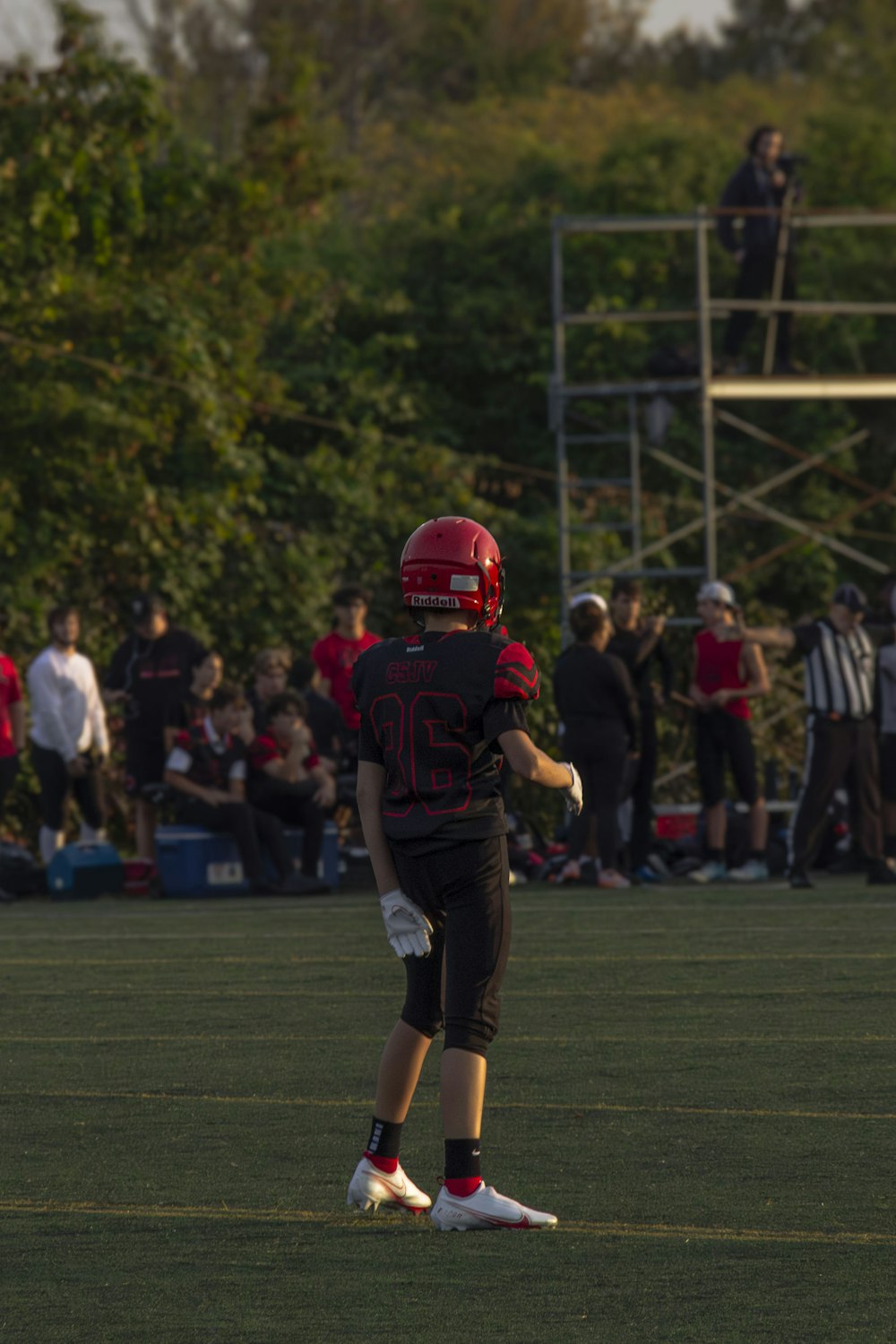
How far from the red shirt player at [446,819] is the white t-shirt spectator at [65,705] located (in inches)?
350

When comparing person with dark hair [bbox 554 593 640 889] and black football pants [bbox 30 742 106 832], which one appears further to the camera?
black football pants [bbox 30 742 106 832]

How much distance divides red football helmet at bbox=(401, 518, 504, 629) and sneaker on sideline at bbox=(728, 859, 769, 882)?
27.8ft

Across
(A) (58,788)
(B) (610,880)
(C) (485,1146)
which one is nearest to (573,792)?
(C) (485,1146)

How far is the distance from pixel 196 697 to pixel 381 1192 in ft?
28.8

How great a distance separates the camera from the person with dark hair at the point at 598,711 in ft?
40.2

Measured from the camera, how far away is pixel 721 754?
1333 cm

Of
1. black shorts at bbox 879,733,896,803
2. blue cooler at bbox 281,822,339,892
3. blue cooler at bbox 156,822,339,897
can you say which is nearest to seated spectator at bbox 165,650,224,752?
blue cooler at bbox 156,822,339,897

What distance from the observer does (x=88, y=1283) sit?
4.22m

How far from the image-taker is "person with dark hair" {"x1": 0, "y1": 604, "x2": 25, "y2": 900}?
13062 mm

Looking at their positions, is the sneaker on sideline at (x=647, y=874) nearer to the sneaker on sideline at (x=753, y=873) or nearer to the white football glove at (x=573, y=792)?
the sneaker on sideline at (x=753, y=873)

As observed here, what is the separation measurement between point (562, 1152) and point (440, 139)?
32.9m

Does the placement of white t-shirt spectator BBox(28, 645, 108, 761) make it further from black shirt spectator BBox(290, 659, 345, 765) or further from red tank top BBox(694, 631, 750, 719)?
red tank top BBox(694, 631, 750, 719)

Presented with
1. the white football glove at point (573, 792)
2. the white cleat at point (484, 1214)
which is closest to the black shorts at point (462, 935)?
the white football glove at point (573, 792)

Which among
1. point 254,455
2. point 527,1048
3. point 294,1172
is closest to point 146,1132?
point 294,1172
